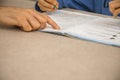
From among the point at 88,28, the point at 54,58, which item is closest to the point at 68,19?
the point at 88,28

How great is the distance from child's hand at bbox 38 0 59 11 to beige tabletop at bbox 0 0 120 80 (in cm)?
34

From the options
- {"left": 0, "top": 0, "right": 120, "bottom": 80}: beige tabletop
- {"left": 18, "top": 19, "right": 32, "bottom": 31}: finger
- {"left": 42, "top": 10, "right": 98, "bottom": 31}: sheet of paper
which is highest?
{"left": 18, "top": 19, "right": 32, "bottom": 31}: finger

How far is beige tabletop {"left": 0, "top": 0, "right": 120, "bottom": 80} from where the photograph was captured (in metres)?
0.43

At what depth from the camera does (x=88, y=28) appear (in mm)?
718

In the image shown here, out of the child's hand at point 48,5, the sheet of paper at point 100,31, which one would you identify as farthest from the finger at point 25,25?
the child's hand at point 48,5

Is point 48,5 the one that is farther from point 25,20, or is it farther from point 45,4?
point 25,20

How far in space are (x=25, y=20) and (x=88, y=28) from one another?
21 centimetres

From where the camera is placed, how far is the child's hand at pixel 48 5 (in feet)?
3.24

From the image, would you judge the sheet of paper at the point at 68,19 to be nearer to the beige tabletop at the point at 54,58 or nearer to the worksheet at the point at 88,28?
the worksheet at the point at 88,28

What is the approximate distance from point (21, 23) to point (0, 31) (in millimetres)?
73

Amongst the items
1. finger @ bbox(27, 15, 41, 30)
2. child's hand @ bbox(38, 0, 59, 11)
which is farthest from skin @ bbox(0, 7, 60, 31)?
child's hand @ bbox(38, 0, 59, 11)

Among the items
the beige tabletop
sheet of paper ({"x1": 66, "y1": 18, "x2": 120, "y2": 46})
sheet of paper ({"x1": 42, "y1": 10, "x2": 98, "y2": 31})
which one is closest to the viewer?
the beige tabletop

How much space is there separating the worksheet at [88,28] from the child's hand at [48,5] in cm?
8

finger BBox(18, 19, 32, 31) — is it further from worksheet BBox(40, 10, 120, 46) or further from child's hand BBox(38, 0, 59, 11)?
child's hand BBox(38, 0, 59, 11)
